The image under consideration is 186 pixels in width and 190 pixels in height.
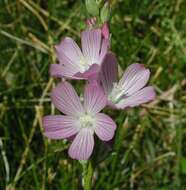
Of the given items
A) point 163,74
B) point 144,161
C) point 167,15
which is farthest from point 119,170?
point 167,15

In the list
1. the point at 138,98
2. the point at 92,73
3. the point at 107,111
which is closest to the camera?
the point at 92,73

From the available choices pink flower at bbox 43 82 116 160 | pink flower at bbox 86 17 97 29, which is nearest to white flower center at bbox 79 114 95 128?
pink flower at bbox 43 82 116 160

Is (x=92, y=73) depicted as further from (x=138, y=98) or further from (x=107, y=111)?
(x=107, y=111)

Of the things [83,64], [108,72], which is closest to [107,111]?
[83,64]

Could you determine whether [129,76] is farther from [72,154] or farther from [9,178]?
[9,178]

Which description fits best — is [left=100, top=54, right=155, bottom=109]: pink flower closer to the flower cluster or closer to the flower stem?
the flower cluster
